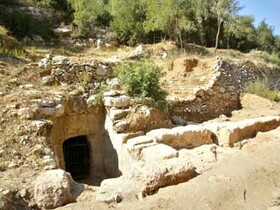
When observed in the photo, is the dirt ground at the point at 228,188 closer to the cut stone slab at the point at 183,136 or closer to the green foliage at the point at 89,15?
the cut stone slab at the point at 183,136

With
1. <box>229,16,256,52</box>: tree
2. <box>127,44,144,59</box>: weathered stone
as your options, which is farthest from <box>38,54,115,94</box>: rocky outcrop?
<box>229,16,256,52</box>: tree

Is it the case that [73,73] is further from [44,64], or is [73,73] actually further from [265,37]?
[265,37]

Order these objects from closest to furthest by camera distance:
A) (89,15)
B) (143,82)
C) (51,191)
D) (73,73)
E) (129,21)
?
(51,191) < (143,82) < (73,73) < (129,21) < (89,15)

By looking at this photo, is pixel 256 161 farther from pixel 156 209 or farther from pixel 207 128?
pixel 156 209

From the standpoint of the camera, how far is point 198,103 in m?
9.02

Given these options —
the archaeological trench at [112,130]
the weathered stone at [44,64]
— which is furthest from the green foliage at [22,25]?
the archaeological trench at [112,130]

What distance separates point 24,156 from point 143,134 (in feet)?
8.57

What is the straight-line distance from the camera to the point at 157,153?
5.70 metres

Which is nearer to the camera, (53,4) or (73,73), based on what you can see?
(73,73)

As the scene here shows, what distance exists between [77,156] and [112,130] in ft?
4.67

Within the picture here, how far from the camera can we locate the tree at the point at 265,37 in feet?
73.1

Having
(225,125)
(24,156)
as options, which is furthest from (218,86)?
(24,156)

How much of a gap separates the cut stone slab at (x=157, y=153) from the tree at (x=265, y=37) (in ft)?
59.3

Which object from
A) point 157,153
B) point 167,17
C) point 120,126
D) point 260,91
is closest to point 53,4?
point 167,17
